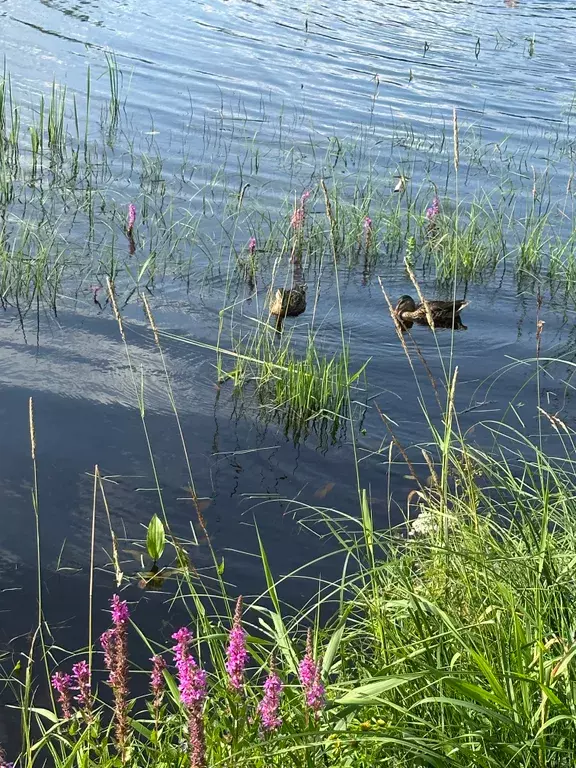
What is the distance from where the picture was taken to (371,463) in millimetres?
4691

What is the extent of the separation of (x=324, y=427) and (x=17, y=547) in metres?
1.75

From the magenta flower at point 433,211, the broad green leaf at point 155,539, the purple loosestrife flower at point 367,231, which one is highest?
the magenta flower at point 433,211

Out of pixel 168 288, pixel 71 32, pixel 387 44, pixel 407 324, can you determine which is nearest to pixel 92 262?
pixel 168 288

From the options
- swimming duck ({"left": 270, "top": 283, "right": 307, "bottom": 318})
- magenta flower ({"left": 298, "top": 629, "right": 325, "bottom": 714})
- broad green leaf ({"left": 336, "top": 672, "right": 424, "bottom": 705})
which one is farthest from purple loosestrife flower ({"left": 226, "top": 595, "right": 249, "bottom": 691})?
swimming duck ({"left": 270, "top": 283, "right": 307, "bottom": 318})

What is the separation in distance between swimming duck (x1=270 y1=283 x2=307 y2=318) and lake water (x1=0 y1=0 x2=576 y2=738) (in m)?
0.12

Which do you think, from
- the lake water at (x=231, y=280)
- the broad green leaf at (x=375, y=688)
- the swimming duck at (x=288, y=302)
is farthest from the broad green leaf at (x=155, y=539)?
the swimming duck at (x=288, y=302)

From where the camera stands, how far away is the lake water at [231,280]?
4.25m

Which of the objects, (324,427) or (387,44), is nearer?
(324,427)

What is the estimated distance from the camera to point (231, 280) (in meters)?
6.62

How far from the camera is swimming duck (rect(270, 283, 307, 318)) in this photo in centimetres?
584

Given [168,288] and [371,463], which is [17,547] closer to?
[371,463]

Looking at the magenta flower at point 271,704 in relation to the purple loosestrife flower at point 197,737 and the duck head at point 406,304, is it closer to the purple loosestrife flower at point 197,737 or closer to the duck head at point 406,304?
the purple loosestrife flower at point 197,737

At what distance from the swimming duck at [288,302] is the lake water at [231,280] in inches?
4.7

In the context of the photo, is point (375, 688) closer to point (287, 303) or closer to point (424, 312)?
point (287, 303)
